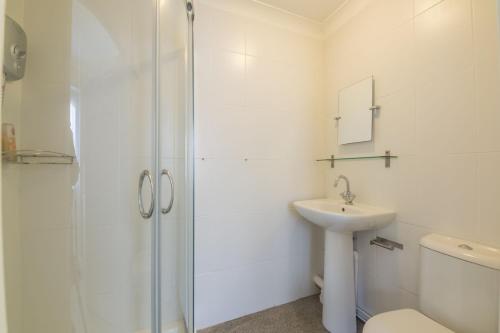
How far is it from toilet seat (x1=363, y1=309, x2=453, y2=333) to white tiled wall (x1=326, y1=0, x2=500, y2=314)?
306 millimetres

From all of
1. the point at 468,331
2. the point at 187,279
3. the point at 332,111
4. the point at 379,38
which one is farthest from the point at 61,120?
the point at 468,331

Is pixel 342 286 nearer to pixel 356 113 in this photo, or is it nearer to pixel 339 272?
pixel 339 272

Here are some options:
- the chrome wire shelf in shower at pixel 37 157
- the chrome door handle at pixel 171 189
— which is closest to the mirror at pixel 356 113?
the chrome door handle at pixel 171 189

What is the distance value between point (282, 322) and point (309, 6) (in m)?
2.25

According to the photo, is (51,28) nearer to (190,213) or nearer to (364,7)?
(190,213)

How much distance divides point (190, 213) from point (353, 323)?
3.91ft

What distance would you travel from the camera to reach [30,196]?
101cm

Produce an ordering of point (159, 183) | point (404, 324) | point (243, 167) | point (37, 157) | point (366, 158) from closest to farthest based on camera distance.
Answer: point (404, 324), point (37, 157), point (159, 183), point (366, 158), point (243, 167)

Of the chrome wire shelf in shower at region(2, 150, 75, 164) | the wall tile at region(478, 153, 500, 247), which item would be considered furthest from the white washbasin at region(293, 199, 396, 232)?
the chrome wire shelf in shower at region(2, 150, 75, 164)

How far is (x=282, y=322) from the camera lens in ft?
4.86

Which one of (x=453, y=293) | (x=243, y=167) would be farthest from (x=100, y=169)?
(x=453, y=293)

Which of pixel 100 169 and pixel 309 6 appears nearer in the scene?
pixel 100 169

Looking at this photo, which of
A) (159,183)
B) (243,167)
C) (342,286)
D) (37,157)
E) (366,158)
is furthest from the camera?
(243,167)

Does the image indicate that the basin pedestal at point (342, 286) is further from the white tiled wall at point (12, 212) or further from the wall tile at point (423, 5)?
the white tiled wall at point (12, 212)
